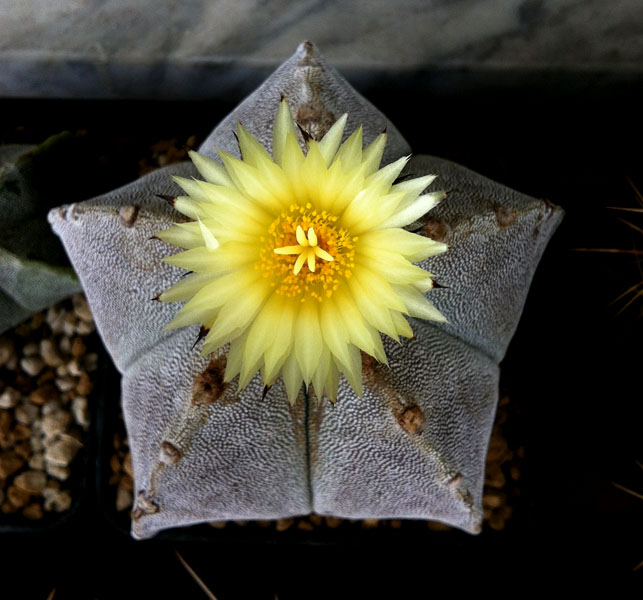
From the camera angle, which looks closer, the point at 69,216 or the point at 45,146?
the point at 69,216

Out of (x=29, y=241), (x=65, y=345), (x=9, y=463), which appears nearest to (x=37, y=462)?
(x=9, y=463)

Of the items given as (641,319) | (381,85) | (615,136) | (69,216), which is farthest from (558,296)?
(69,216)

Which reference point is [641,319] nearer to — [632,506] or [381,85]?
[632,506]

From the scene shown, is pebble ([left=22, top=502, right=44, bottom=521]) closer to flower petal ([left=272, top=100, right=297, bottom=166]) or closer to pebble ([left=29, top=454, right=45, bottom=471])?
pebble ([left=29, top=454, right=45, bottom=471])

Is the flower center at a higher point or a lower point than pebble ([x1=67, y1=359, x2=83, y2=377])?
higher

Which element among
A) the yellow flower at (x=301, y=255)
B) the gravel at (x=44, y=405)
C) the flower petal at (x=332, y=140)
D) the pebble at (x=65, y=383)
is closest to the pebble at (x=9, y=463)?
the gravel at (x=44, y=405)

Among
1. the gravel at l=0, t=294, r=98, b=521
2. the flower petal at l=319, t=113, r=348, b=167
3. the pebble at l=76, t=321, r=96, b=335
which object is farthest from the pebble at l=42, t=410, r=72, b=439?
the flower petal at l=319, t=113, r=348, b=167
